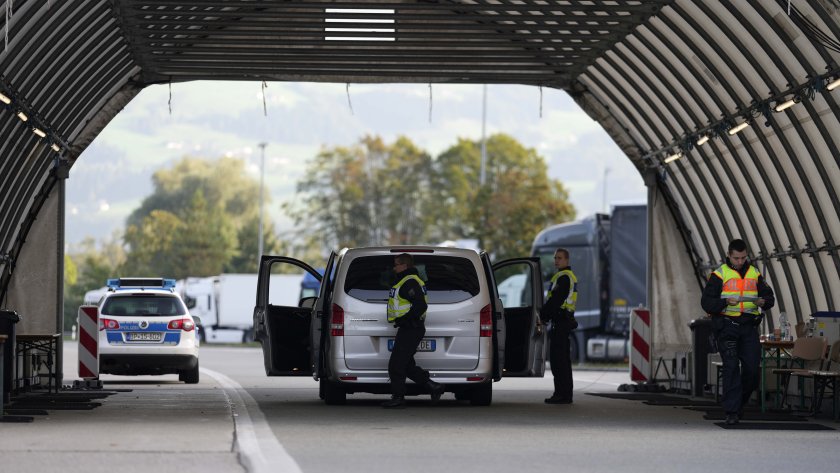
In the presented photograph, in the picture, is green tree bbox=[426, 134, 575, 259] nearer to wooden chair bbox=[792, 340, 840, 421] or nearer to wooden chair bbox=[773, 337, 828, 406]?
wooden chair bbox=[773, 337, 828, 406]

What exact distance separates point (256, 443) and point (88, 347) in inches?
416

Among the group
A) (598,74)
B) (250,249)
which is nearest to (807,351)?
(598,74)

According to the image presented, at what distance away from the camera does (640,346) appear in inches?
909

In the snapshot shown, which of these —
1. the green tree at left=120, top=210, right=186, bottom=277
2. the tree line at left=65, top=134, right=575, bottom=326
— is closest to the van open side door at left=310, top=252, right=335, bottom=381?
the tree line at left=65, top=134, right=575, bottom=326

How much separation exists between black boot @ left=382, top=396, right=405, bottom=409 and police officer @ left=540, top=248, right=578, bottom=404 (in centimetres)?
208

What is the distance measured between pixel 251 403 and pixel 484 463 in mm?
7694

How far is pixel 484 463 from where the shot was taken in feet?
36.4

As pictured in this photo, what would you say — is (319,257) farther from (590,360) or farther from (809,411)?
(809,411)

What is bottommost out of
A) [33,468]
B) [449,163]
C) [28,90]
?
[33,468]

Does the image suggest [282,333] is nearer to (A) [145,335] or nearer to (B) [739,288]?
(B) [739,288]

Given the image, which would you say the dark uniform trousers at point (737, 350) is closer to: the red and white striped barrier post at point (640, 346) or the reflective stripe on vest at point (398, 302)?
the reflective stripe on vest at point (398, 302)

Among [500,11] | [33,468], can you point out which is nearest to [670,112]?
[500,11]

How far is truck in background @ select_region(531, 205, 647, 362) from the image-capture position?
37062mm

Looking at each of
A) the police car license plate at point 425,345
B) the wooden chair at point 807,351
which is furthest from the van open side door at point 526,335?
the wooden chair at point 807,351
